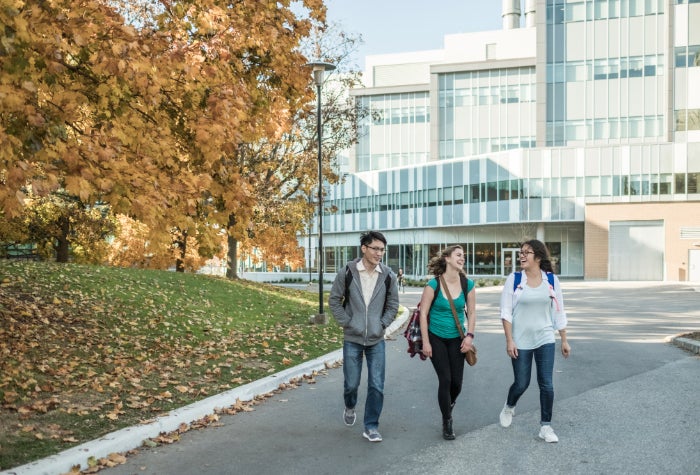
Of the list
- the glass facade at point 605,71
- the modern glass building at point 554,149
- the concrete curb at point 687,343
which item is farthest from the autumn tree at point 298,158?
the glass facade at point 605,71

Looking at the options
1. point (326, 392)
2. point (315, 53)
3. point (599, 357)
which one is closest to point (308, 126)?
point (315, 53)

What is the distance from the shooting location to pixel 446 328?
671cm

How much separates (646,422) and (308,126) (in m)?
24.4

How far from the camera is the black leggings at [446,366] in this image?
6.65 metres

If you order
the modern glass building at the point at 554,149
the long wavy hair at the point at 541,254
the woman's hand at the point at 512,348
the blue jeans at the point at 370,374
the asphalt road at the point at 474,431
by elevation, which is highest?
the modern glass building at the point at 554,149

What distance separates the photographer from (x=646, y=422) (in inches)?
288

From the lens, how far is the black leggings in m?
6.65

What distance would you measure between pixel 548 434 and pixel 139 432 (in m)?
3.78

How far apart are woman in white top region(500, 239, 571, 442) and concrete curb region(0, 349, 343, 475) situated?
11.1 feet

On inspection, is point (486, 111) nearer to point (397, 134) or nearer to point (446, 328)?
point (397, 134)

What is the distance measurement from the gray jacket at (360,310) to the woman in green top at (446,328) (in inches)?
14.3

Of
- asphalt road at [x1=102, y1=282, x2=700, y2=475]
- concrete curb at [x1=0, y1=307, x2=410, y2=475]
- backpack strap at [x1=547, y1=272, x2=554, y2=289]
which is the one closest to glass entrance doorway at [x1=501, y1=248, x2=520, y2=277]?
asphalt road at [x1=102, y1=282, x2=700, y2=475]

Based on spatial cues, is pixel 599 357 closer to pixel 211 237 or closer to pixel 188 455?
pixel 211 237

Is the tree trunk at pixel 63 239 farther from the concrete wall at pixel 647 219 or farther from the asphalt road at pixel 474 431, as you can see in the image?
the concrete wall at pixel 647 219
